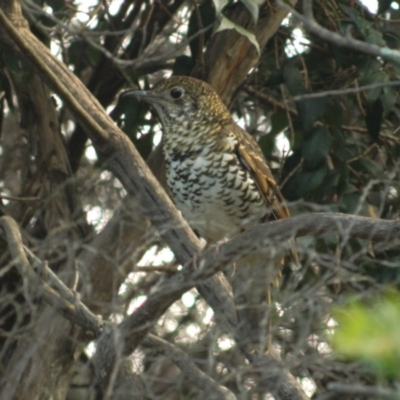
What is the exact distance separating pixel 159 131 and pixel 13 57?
3.59ft

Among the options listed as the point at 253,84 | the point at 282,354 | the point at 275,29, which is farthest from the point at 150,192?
the point at 253,84

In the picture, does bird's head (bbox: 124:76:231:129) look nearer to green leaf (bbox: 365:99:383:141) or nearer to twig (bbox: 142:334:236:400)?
green leaf (bbox: 365:99:383:141)

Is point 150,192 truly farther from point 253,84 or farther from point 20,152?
point 20,152

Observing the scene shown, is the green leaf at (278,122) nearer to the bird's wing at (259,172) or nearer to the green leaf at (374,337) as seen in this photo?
the bird's wing at (259,172)

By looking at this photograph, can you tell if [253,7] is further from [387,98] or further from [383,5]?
[387,98]

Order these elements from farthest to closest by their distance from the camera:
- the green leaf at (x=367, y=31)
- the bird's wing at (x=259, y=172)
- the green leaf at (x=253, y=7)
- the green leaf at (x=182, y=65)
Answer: the green leaf at (x=182, y=65) → the bird's wing at (x=259, y=172) → the green leaf at (x=367, y=31) → the green leaf at (x=253, y=7)

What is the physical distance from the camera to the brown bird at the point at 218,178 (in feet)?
12.9

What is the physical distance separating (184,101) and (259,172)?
58 cm

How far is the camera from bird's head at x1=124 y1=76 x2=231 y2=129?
13.9 ft

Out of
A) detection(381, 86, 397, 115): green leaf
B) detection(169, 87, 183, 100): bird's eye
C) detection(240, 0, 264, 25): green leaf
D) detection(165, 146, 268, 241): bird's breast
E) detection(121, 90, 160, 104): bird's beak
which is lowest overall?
detection(165, 146, 268, 241): bird's breast

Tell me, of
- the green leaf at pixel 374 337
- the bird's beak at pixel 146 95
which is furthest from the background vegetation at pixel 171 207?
the green leaf at pixel 374 337

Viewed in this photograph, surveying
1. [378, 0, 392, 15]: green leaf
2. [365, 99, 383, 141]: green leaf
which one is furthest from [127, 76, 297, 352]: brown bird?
[378, 0, 392, 15]: green leaf

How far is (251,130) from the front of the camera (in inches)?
211

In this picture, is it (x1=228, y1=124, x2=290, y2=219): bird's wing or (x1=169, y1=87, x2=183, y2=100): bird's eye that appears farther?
(x1=169, y1=87, x2=183, y2=100): bird's eye
